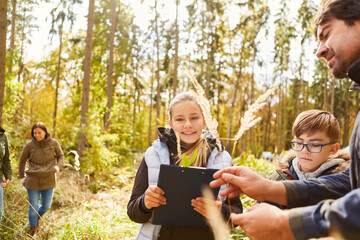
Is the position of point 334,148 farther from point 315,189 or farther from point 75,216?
point 75,216

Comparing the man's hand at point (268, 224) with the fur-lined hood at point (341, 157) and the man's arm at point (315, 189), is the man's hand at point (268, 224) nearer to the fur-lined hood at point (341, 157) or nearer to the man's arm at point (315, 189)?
the man's arm at point (315, 189)

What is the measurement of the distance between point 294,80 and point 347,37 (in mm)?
27063

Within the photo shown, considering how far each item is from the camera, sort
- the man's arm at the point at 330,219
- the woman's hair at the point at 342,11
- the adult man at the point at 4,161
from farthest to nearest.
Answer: the adult man at the point at 4,161
the woman's hair at the point at 342,11
the man's arm at the point at 330,219

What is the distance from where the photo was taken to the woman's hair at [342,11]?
3.78 ft

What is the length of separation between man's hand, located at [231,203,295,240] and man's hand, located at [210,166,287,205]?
0.70 feet

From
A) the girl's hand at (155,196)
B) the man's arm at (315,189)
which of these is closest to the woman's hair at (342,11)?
the man's arm at (315,189)

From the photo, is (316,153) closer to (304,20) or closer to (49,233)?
(49,233)

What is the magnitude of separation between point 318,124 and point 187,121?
2.82 feet

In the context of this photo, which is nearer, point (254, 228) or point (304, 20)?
point (254, 228)

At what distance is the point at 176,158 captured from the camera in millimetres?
2035

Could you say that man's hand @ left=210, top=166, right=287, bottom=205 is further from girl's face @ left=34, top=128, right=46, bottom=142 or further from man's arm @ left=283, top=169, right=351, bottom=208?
girl's face @ left=34, top=128, right=46, bottom=142

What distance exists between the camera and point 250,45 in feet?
58.9

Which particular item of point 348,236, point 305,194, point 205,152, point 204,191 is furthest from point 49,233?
point 348,236

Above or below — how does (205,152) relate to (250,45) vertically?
below
